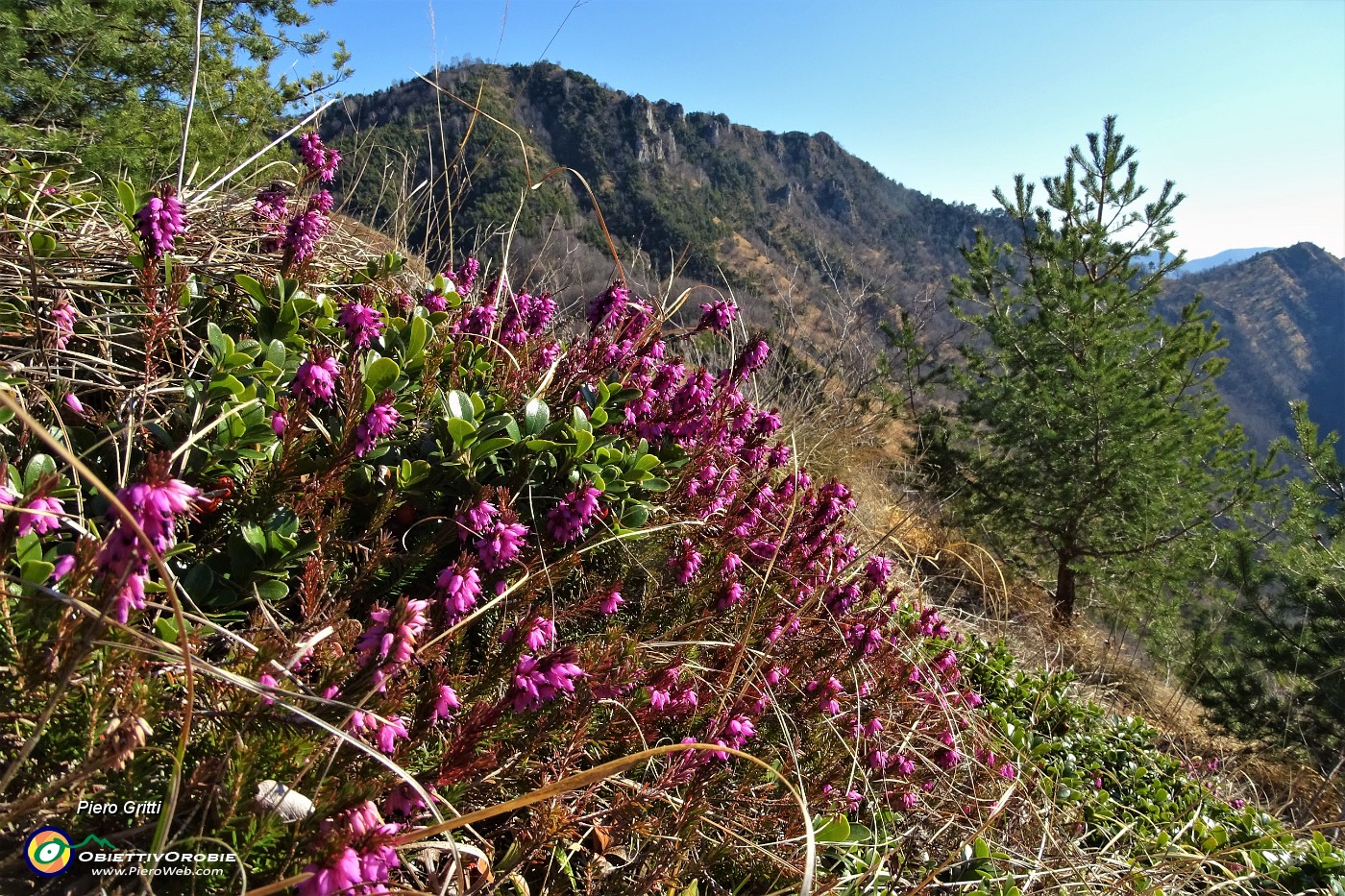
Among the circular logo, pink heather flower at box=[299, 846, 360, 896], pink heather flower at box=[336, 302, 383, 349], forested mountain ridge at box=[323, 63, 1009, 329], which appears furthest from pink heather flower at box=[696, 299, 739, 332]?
forested mountain ridge at box=[323, 63, 1009, 329]

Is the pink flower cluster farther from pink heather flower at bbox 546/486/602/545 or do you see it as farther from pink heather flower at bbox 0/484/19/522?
pink heather flower at bbox 546/486/602/545

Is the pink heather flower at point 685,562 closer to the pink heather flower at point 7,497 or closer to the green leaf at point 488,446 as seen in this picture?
the green leaf at point 488,446

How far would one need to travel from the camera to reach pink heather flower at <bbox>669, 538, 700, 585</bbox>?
6.53 ft

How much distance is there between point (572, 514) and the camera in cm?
174

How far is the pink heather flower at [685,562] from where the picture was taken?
6.53 feet

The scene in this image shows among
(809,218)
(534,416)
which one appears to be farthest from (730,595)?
(809,218)

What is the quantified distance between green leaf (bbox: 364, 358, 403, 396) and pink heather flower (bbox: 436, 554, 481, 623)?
57 centimetres

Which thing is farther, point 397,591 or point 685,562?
point 685,562

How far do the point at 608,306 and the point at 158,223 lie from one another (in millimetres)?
1371

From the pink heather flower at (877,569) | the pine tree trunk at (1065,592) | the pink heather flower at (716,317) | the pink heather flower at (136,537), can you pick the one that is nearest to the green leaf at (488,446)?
the pink heather flower at (136,537)

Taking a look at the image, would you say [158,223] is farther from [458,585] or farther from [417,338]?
[458,585]

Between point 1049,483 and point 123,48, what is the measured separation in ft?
34.0

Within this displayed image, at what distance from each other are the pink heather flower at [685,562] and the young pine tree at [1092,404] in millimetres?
7350

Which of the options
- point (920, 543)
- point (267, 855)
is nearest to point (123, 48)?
point (267, 855)
